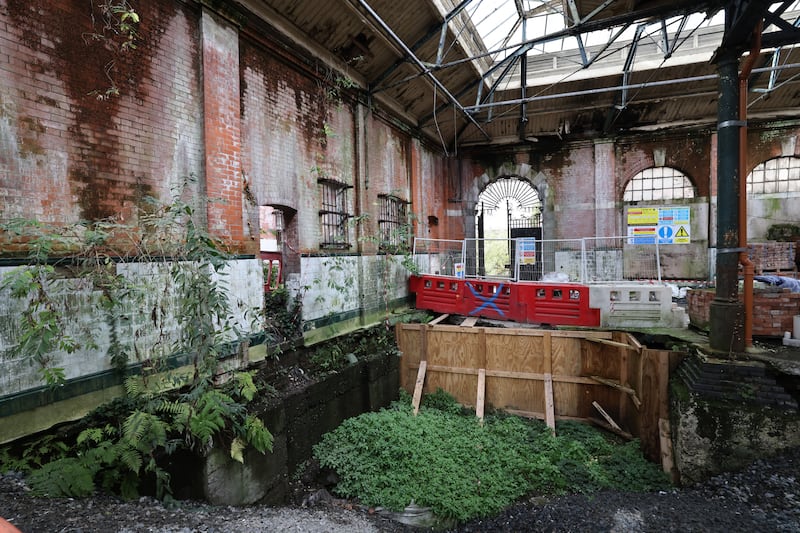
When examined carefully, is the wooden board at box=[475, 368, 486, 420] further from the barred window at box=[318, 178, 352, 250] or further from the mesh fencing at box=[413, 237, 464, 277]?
the mesh fencing at box=[413, 237, 464, 277]

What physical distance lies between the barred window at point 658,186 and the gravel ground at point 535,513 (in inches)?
398

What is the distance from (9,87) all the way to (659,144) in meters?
15.1

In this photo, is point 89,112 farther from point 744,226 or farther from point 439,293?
point 744,226

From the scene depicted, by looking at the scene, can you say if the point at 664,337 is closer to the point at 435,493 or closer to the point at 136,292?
the point at 435,493

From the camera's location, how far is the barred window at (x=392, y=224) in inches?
397

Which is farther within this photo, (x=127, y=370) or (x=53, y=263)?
(x=127, y=370)

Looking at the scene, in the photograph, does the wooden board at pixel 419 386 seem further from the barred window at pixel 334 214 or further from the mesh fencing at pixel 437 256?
the mesh fencing at pixel 437 256

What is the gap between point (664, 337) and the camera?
258 inches

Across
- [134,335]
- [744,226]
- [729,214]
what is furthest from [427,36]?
[134,335]

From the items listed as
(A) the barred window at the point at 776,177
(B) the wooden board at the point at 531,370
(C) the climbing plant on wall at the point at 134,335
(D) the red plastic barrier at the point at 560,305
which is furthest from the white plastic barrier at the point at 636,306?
(A) the barred window at the point at 776,177

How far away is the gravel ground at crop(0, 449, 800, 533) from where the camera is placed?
115 inches

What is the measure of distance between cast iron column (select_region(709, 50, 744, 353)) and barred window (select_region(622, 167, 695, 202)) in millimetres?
8235

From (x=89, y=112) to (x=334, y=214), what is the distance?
4550 millimetres

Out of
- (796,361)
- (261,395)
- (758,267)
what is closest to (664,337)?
(796,361)
